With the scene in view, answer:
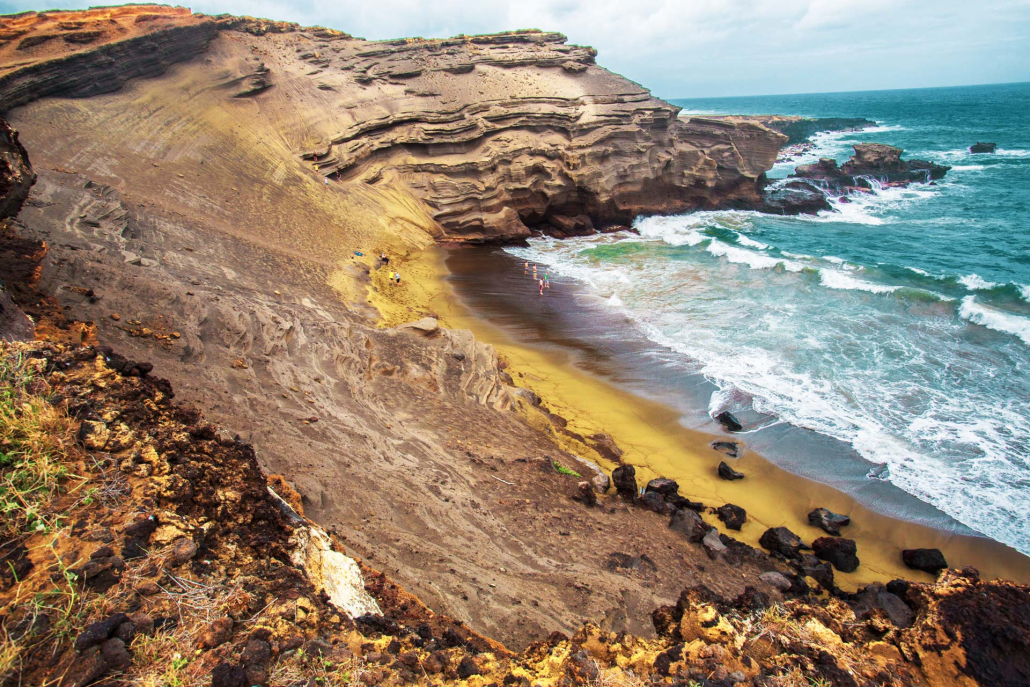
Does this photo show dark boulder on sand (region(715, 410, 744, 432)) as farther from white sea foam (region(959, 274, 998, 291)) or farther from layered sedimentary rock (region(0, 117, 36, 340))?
white sea foam (region(959, 274, 998, 291))

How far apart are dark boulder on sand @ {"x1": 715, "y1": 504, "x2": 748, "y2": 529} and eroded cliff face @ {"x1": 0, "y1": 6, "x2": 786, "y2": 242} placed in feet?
62.6

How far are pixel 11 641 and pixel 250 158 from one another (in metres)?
22.1

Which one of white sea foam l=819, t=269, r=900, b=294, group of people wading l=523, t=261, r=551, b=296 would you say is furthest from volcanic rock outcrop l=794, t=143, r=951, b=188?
group of people wading l=523, t=261, r=551, b=296

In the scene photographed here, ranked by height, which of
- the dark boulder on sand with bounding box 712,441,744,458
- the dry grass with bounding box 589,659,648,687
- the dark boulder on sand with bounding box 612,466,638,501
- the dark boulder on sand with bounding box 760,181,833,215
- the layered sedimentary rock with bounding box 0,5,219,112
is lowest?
the dark boulder on sand with bounding box 712,441,744,458

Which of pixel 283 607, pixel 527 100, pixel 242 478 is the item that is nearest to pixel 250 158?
pixel 527 100

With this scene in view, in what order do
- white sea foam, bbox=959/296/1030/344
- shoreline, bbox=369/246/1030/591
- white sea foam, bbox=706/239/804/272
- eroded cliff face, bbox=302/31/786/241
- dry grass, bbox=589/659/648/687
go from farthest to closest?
1. eroded cliff face, bbox=302/31/786/241
2. white sea foam, bbox=706/239/804/272
3. white sea foam, bbox=959/296/1030/344
4. shoreline, bbox=369/246/1030/591
5. dry grass, bbox=589/659/648/687

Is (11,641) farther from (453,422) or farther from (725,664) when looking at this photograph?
(453,422)

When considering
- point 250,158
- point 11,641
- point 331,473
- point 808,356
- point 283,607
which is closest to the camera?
point 11,641

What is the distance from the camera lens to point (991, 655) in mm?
4234

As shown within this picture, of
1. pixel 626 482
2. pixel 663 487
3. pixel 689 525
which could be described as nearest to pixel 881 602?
pixel 689 525

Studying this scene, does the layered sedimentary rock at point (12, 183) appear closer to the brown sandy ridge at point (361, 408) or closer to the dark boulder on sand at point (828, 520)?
the brown sandy ridge at point (361, 408)

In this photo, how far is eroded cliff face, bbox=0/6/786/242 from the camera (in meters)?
23.8

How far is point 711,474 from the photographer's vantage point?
36.8ft

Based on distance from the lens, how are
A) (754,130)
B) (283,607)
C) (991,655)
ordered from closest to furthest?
(283,607)
(991,655)
(754,130)
